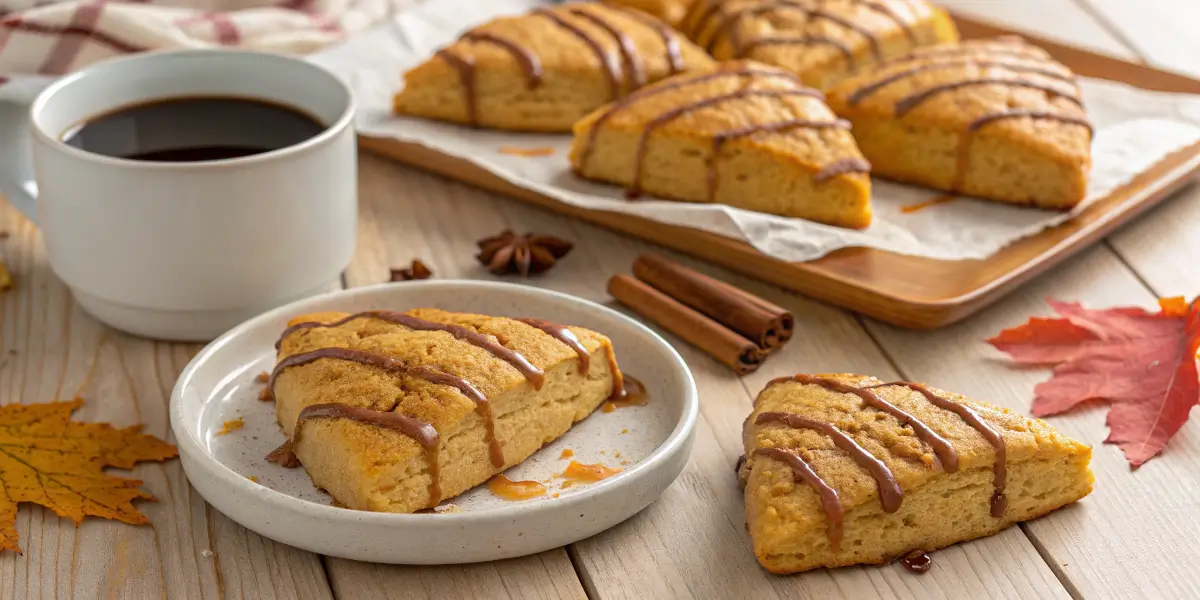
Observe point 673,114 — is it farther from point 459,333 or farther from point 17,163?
point 17,163

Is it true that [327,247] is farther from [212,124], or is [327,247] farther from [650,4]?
[650,4]

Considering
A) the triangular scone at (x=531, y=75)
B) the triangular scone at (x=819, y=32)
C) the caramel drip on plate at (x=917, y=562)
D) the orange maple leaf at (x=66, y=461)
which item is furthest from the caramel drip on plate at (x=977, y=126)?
the orange maple leaf at (x=66, y=461)

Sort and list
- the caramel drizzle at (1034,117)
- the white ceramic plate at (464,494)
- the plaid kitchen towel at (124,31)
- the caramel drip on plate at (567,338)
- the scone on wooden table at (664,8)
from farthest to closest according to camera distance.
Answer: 1. the scone on wooden table at (664,8)
2. the plaid kitchen towel at (124,31)
3. the caramel drizzle at (1034,117)
4. the caramel drip on plate at (567,338)
5. the white ceramic plate at (464,494)

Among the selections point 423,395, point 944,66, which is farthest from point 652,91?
point 423,395

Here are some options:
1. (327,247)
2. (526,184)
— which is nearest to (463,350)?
(327,247)

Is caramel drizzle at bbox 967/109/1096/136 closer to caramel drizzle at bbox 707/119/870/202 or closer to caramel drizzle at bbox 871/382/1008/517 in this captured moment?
caramel drizzle at bbox 707/119/870/202

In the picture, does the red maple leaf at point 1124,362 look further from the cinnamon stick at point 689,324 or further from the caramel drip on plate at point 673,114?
the caramel drip on plate at point 673,114

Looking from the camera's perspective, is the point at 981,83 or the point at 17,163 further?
the point at 981,83
